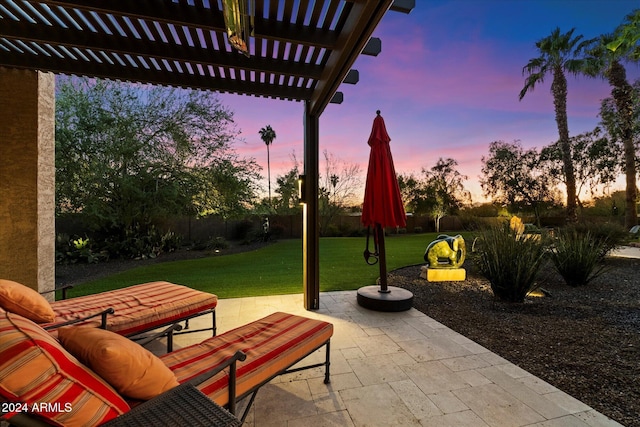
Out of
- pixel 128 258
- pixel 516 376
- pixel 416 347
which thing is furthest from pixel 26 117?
pixel 128 258

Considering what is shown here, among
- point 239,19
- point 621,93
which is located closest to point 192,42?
point 239,19

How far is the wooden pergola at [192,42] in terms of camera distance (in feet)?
7.72

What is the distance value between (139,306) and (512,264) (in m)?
4.76

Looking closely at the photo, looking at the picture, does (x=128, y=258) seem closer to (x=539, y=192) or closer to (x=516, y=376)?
(x=516, y=376)

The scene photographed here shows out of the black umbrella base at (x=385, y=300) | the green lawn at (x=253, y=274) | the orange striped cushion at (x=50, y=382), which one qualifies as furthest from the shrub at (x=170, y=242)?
the orange striped cushion at (x=50, y=382)

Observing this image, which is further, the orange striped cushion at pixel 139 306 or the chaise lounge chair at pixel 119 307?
the orange striped cushion at pixel 139 306

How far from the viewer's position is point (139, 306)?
2.90 m

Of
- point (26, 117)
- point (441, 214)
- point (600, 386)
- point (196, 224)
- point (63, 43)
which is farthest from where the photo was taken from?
point (441, 214)

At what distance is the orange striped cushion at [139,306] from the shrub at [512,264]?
3.96 m

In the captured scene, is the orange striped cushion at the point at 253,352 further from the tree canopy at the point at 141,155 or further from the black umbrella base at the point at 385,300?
the tree canopy at the point at 141,155

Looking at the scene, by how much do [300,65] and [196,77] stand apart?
1274 mm

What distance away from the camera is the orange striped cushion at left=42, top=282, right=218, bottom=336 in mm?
2571

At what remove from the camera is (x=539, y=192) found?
58.4 ft

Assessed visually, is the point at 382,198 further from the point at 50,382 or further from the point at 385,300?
the point at 50,382
